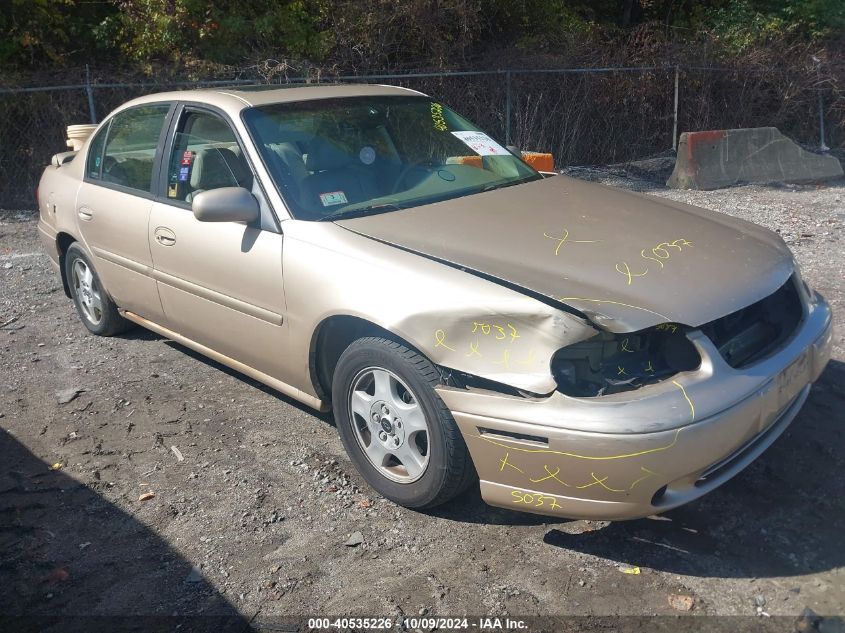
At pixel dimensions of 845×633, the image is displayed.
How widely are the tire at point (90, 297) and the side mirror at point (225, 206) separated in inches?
80.6

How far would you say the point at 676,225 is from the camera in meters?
3.79

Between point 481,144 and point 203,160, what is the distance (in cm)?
161

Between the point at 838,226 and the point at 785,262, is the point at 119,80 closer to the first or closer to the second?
the point at 838,226

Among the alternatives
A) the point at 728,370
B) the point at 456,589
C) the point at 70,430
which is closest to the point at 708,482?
the point at 728,370

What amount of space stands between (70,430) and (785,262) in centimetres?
384

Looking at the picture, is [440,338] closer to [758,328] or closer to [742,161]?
[758,328]

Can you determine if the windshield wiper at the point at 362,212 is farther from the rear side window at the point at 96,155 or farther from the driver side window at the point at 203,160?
the rear side window at the point at 96,155

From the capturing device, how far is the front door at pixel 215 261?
390cm

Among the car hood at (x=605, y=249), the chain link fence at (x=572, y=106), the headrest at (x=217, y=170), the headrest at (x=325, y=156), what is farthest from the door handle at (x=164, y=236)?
the chain link fence at (x=572, y=106)

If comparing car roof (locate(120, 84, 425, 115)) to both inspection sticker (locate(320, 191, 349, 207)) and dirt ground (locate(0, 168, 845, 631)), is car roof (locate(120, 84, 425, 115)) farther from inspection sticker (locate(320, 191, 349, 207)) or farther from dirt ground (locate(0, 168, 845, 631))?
dirt ground (locate(0, 168, 845, 631))

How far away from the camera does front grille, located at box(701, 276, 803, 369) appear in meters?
3.19

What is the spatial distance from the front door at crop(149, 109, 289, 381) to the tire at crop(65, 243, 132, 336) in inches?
39.9

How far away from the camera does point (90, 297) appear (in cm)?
579

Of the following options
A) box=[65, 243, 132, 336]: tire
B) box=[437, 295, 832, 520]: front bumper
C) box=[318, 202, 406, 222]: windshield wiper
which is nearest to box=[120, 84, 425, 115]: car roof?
box=[318, 202, 406, 222]: windshield wiper
